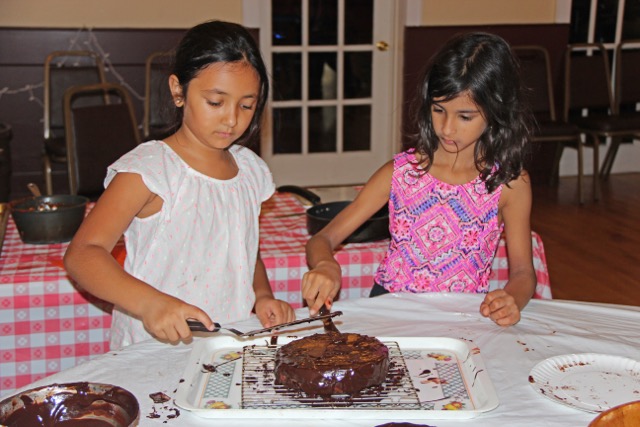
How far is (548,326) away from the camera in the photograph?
1.54 m

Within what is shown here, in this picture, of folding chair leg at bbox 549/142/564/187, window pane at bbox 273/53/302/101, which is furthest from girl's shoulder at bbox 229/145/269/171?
folding chair leg at bbox 549/142/564/187

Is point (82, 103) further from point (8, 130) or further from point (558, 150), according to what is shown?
point (558, 150)

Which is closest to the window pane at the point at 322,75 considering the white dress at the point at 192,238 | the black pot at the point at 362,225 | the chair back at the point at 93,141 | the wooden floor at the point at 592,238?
the wooden floor at the point at 592,238

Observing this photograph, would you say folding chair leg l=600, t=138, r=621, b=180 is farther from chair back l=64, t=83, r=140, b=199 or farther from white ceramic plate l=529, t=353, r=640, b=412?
white ceramic plate l=529, t=353, r=640, b=412

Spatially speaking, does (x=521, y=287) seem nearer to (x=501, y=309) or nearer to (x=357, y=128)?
(x=501, y=309)

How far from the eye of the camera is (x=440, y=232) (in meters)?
1.91

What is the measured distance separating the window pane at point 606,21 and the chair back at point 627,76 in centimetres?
16

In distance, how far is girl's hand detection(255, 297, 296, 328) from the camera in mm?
1565

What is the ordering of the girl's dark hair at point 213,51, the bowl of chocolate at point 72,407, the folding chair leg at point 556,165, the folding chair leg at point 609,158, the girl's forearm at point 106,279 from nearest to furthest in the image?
the bowl of chocolate at point 72,407
the girl's forearm at point 106,279
the girl's dark hair at point 213,51
the folding chair leg at point 556,165
the folding chair leg at point 609,158

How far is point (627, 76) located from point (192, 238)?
4.80 m

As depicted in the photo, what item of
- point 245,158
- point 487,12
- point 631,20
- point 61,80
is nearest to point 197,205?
point 245,158

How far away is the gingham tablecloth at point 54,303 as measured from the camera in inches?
81.4

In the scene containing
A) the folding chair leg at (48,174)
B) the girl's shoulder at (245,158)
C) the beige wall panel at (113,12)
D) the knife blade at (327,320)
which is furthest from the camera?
the beige wall panel at (113,12)

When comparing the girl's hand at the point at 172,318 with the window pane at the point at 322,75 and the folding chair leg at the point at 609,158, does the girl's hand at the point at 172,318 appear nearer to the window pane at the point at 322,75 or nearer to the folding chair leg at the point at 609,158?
the window pane at the point at 322,75
